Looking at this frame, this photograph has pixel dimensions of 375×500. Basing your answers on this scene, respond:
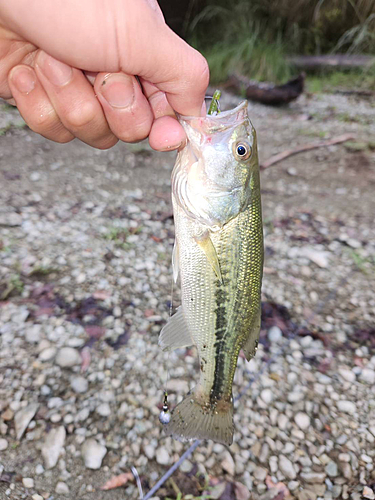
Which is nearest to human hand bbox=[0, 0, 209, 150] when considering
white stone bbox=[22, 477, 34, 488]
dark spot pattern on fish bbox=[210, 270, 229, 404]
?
dark spot pattern on fish bbox=[210, 270, 229, 404]

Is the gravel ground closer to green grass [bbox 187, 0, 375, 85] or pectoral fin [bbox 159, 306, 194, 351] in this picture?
pectoral fin [bbox 159, 306, 194, 351]

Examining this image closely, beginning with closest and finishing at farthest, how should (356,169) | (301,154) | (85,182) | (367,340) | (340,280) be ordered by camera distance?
(367,340) → (340,280) → (85,182) → (356,169) → (301,154)

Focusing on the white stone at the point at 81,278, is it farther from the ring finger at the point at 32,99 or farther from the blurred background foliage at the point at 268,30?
the blurred background foliage at the point at 268,30

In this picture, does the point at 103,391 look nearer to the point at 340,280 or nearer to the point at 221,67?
the point at 340,280

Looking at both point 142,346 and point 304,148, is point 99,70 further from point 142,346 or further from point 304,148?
point 304,148

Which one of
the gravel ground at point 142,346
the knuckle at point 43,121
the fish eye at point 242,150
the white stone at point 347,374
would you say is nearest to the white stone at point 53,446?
the gravel ground at point 142,346

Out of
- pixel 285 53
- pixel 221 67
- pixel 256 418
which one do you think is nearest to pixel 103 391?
pixel 256 418
